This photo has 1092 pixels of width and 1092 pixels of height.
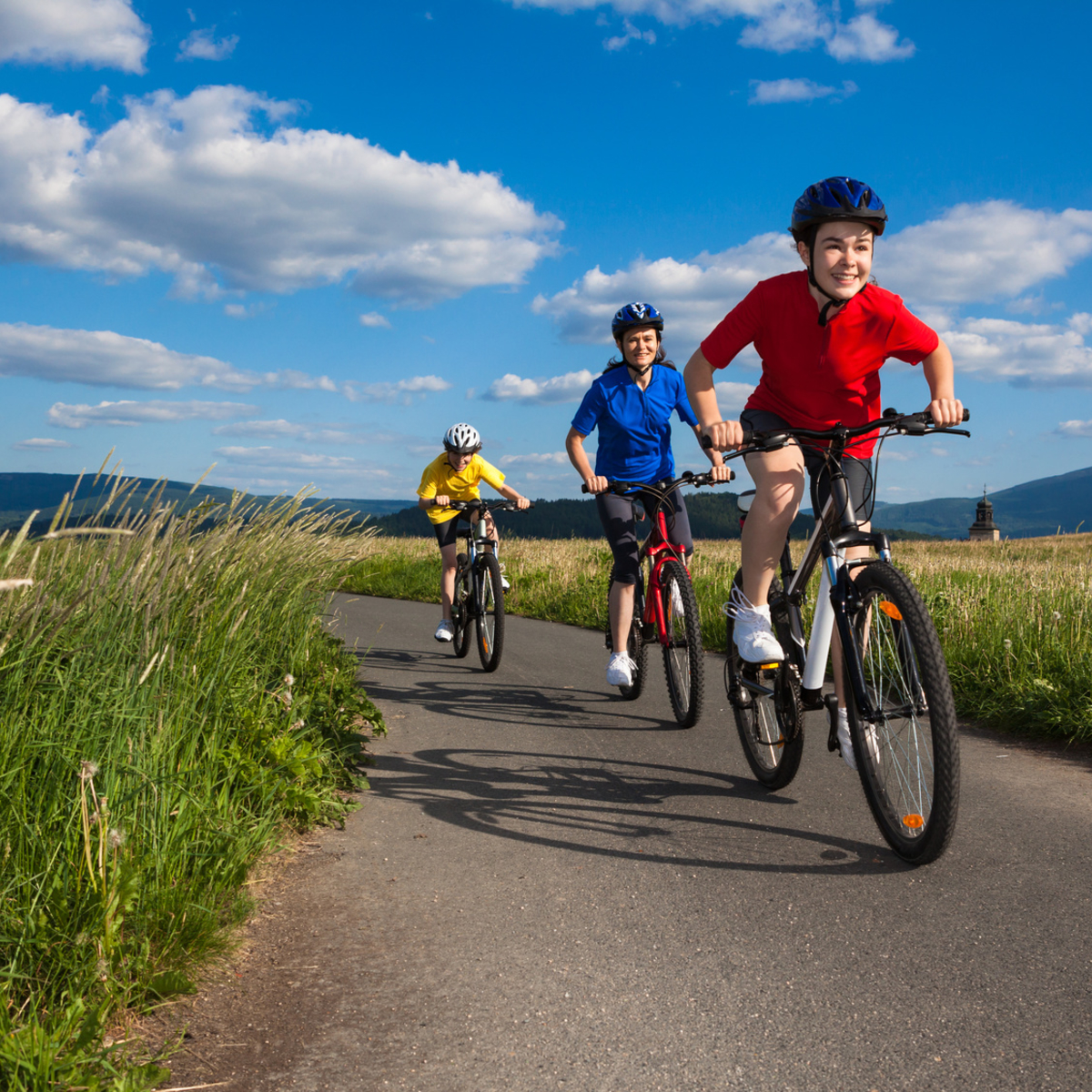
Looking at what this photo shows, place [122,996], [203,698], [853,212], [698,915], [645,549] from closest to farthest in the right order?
[122,996] → [698,915] → [853,212] → [203,698] → [645,549]

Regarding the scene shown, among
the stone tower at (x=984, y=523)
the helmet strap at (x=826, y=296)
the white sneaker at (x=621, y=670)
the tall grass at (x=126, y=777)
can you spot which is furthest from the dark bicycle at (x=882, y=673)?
the stone tower at (x=984, y=523)

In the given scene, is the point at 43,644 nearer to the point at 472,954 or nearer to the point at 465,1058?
the point at 472,954

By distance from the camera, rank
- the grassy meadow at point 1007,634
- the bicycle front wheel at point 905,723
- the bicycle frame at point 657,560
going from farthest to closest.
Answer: the bicycle frame at point 657,560
the grassy meadow at point 1007,634
the bicycle front wheel at point 905,723

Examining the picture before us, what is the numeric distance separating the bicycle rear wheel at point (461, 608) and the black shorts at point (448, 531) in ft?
0.63

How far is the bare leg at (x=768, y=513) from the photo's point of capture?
12.9 feet

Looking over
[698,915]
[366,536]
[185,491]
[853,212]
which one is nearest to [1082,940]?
[698,915]

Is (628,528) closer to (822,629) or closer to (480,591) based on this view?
(822,629)

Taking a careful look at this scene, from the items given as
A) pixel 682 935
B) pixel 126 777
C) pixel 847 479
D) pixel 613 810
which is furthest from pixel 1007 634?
pixel 126 777

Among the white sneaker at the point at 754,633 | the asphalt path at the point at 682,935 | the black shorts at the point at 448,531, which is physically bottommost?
the asphalt path at the point at 682,935

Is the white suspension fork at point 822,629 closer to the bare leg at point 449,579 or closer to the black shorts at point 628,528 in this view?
the black shorts at point 628,528

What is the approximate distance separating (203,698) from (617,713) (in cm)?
320

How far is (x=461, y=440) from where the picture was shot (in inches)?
358

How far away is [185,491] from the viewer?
571 centimetres

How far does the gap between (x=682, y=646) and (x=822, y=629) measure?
7.27 ft
